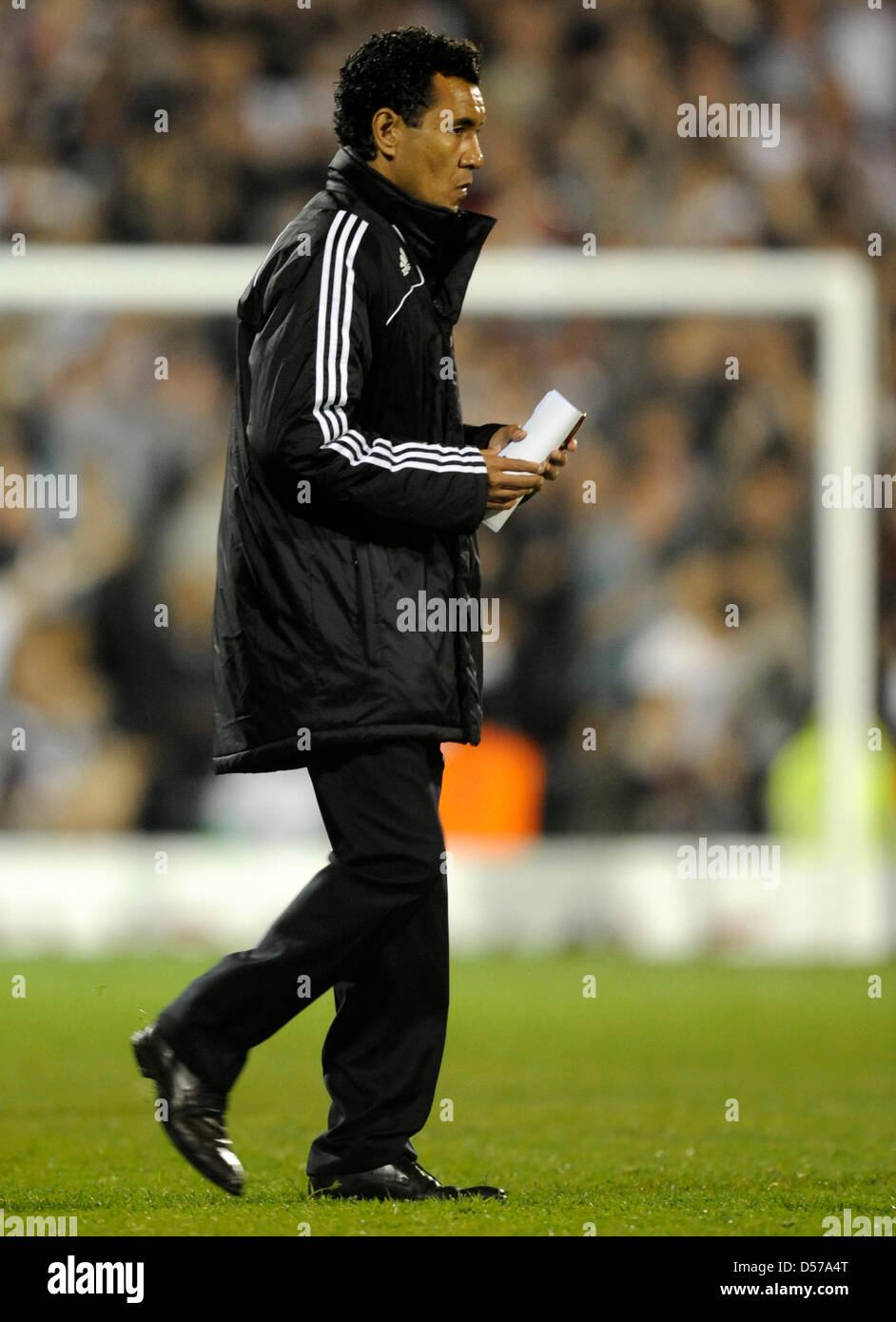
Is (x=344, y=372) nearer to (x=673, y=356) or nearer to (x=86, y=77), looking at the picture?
(x=673, y=356)

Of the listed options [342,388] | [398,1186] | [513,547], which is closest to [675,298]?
[513,547]

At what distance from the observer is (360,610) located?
3547 millimetres

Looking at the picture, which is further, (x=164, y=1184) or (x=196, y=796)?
(x=196, y=796)

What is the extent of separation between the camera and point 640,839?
902cm

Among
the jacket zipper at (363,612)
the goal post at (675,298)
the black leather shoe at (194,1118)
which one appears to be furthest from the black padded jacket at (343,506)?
the goal post at (675,298)

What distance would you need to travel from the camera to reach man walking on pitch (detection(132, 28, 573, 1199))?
3498 mm

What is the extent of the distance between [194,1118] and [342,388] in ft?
4.03

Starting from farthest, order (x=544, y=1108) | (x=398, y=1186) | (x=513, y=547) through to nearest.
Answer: (x=513, y=547), (x=544, y=1108), (x=398, y=1186)

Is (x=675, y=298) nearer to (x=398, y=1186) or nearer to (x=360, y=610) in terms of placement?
(x=360, y=610)

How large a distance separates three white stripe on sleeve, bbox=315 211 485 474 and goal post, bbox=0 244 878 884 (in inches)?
226

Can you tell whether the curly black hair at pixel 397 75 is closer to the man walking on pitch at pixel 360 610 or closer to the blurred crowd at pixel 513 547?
the man walking on pitch at pixel 360 610

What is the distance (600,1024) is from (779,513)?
11.8 feet

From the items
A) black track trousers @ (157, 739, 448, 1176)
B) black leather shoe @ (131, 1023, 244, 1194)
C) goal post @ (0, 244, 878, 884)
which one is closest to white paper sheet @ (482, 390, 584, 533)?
black track trousers @ (157, 739, 448, 1176)
